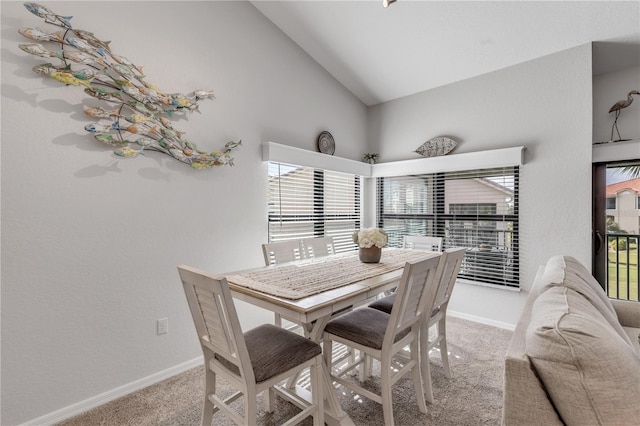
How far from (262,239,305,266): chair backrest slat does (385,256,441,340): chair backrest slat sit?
3.77 feet

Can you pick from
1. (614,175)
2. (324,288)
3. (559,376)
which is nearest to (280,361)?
(324,288)

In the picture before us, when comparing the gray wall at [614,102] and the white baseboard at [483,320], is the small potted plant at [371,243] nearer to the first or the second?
the white baseboard at [483,320]

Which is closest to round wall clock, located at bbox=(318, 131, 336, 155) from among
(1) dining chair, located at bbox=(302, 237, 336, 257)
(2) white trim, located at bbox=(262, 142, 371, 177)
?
(2) white trim, located at bbox=(262, 142, 371, 177)

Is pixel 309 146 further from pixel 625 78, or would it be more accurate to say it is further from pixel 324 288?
pixel 625 78

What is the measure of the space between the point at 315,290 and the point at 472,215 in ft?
8.46

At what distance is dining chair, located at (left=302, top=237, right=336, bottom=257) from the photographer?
276 centimetres

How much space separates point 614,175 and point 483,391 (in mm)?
2484

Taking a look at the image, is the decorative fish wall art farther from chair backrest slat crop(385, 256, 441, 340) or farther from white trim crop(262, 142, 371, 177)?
chair backrest slat crop(385, 256, 441, 340)

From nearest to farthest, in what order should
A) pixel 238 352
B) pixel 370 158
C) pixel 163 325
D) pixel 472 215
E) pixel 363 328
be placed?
pixel 238 352, pixel 363 328, pixel 163 325, pixel 472 215, pixel 370 158

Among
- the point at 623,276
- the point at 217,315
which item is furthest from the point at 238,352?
the point at 623,276

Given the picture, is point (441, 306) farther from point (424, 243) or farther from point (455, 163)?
point (455, 163)

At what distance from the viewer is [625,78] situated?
9.40 ft

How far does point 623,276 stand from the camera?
9.71 ft

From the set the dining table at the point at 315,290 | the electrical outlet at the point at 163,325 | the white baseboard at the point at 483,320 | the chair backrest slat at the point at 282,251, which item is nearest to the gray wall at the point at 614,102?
the white baseboard at the point at 483,320
